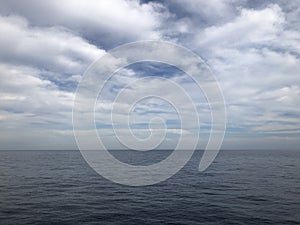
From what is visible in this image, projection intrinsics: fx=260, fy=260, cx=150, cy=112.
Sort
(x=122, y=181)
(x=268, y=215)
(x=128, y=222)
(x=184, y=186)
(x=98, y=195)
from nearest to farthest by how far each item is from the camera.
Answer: (x=128, y=222), (x=268, y=215), (x=98, y=195), (x=184, y=186), (x=122, y=181)

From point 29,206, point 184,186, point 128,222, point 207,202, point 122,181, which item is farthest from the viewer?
point 122,181

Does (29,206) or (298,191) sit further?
(298,191)

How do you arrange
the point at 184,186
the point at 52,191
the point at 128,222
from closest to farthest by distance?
the point at 128,222 < the point at 52,191 < the point at 184,186

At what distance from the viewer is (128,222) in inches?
1315

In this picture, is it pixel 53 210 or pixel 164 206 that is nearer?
pixel 53 210

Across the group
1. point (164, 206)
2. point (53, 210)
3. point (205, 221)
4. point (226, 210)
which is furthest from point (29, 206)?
point (226, 210)

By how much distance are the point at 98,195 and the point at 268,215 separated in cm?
2968

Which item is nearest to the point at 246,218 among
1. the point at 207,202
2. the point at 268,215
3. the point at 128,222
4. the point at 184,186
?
the point at 268,215

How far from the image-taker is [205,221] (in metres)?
33.8

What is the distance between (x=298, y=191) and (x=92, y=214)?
43.1 m

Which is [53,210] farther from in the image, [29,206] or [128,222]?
[128,222]

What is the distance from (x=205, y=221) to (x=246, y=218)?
5.76 meters

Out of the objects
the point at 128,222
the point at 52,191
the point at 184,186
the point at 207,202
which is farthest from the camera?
the point at 184,186

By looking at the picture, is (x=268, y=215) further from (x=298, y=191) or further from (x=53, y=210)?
(x=53, y=210)
